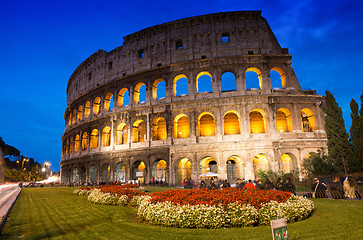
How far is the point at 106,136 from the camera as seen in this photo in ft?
119

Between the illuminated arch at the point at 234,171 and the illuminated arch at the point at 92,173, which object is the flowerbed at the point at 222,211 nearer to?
the illuminated arch at the point at 234,171

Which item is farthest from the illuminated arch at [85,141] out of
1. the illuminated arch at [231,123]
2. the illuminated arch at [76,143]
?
the illuminated arch at [231,123]

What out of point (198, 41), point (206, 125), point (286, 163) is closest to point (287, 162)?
point (286, 163)

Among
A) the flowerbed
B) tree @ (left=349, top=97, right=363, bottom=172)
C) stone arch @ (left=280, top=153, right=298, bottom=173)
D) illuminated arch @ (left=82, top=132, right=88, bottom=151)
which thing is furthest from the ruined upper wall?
the flowerbed

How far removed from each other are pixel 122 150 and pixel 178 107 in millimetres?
10011

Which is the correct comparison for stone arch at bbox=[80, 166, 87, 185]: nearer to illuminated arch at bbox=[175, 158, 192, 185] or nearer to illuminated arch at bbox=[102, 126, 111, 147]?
illuminated arch at bbox=[102, 126, 111, 147]

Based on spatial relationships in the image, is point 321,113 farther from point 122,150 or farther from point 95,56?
point 95,56

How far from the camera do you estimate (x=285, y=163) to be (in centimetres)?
2938

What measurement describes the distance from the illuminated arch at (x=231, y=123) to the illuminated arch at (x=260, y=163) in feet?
13.4

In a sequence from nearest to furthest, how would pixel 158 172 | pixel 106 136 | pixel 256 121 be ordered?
pixel 256 121, pixel 158 172, pixel 106 136

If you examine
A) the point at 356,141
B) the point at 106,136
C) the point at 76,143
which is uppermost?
the point at 106,136

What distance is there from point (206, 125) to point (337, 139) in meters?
14.3

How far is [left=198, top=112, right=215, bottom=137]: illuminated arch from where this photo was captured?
30.3m

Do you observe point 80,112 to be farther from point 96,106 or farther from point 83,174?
point 83,174
